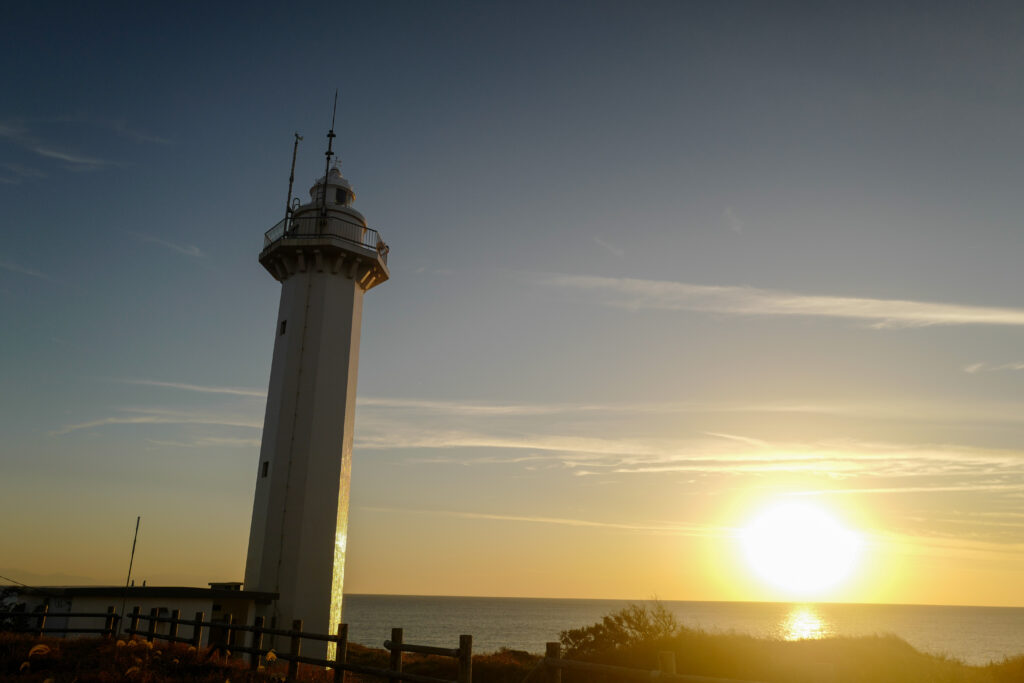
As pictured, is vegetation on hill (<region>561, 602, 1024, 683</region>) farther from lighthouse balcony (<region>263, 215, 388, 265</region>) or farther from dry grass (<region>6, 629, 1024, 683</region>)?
lighthouse balcony (<region>263, 215, 388, 265</region>)

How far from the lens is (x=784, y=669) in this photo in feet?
67.3

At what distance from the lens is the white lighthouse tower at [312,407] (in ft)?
73.7

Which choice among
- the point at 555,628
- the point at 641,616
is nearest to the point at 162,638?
the point at 641,616

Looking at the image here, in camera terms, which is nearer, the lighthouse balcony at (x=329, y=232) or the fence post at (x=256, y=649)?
the fence post at (x=256, y=649)

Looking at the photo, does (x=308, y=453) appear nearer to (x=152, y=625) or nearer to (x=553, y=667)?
(x=152, y=625)

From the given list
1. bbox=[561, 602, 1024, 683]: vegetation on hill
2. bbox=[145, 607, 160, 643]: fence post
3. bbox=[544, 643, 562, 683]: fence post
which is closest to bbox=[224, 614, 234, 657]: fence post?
bbox=[145, 607, 160, 643]: fence post

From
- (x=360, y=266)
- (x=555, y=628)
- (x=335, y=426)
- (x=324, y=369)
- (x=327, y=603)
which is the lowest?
(x=555, y=628)

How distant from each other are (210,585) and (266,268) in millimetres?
12656

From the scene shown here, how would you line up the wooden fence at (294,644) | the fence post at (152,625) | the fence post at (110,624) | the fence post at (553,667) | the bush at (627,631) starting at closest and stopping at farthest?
the fence post at (553,667) → the wooden fence at (294,644) → the fence post at (152,625) → the fence post at (110,624) → the bush at (627,631)

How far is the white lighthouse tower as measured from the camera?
73.7ft

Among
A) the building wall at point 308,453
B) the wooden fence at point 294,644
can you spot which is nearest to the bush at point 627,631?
the building wall at point 308,453

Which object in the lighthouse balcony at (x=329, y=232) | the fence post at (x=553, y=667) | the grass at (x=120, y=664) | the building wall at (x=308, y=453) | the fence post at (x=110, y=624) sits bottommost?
the grass at (x=120, y=664)

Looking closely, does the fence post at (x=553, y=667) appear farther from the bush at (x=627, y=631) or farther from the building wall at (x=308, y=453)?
the bush at (x=627, y=631)

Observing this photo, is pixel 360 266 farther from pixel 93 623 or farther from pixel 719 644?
pixel 719 644
